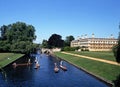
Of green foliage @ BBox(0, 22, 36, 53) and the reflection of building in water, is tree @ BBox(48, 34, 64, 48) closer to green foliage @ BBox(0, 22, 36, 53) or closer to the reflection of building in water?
the reflection of building in water

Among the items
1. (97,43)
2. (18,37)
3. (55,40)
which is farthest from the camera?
(55,40)

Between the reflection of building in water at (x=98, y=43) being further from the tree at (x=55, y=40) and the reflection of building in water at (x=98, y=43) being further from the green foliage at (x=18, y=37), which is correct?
the green foliage at (x=18, y=37)

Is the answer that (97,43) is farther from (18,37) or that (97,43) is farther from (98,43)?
(18,37)

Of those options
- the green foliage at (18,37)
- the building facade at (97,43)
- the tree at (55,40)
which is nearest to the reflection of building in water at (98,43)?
the building facade at (97,43)

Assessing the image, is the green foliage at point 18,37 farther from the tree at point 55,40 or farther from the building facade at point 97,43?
the tree at point 55,40

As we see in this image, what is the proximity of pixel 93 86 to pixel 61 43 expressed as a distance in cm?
14904

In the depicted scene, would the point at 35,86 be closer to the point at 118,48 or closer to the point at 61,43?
the point at 118,48

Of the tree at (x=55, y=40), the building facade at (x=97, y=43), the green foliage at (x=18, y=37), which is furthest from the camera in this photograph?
the tree at (x=55, y=40)

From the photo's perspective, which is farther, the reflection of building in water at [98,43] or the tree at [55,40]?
the tree at [55,40]

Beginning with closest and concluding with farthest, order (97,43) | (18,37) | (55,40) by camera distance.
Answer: (18,37)
(97,43)
(55,40)

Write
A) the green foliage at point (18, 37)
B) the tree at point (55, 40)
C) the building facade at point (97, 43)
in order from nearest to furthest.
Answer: the green foliage at point (18, 37), the building facade at point (97, 43), the tree at point (55, 40)

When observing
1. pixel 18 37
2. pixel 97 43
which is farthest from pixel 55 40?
pixel 18 37

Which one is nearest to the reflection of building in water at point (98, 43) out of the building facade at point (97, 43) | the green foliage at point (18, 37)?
the building facade at point (97, 43)

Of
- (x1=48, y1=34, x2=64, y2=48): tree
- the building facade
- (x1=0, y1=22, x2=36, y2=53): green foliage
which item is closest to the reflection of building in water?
the building facade
